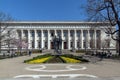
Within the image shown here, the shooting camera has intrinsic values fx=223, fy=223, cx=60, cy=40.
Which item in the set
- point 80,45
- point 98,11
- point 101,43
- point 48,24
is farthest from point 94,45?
point 98,11

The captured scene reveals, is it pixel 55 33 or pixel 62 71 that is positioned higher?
pixel 55 33

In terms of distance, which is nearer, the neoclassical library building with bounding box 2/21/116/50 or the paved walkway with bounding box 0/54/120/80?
the paved walkway with bounding box 0/54/120/80

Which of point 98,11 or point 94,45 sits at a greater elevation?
point 98,11

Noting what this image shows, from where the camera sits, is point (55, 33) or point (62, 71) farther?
point (55, 33)

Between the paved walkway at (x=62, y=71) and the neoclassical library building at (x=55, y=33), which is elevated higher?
the neoclassical library building at (x=55, y=33)

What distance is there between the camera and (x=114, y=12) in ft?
112

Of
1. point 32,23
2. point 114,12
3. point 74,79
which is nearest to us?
point 74,79

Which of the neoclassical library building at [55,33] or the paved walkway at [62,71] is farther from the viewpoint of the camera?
the neoclassical library building at [55,33]

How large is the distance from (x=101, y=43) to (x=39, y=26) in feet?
111

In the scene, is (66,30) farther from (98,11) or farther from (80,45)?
(98,11)

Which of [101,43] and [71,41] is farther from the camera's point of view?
[71,41]

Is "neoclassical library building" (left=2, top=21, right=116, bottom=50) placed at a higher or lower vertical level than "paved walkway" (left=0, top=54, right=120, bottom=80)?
higher

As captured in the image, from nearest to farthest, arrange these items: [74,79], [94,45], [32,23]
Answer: [74,79]
[94,45]
[32,23]

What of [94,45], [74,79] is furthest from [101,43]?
[74,79]
